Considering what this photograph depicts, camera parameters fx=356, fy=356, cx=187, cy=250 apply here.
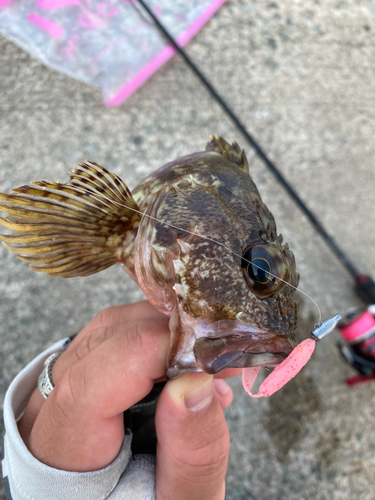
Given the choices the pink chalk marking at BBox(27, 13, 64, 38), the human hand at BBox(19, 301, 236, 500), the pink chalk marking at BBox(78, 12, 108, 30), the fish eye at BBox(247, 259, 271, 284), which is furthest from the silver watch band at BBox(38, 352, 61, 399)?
the pink chalk marking at BBox(78, 12, 108, 30)

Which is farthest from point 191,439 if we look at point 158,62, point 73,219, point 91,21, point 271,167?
point 91,21

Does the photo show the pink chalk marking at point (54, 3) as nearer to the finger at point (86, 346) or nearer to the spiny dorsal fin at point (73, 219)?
the spiny dorsal fin at point (73, 219)

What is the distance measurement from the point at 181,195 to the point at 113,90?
1.93 m

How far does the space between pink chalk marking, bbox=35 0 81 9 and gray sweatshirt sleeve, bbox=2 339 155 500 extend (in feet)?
9.30

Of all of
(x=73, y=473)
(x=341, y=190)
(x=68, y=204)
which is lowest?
(x=341, y=190)

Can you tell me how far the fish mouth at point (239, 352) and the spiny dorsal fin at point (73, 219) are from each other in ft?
2.13

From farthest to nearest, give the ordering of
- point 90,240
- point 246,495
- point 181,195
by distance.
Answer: point 246,495 < point 90,240 < point 181,195

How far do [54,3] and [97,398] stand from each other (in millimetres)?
3039

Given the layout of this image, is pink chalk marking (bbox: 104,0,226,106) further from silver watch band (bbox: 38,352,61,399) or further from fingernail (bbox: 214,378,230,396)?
fingernail (bbox: 214,378,230,396)

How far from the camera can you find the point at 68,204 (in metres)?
1.40

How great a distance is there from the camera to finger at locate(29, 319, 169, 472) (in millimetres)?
1242

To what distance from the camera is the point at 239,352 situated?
1.01 metres

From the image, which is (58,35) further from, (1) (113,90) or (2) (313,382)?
(2) (313,382)

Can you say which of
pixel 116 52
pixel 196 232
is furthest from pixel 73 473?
pixel 116 52
